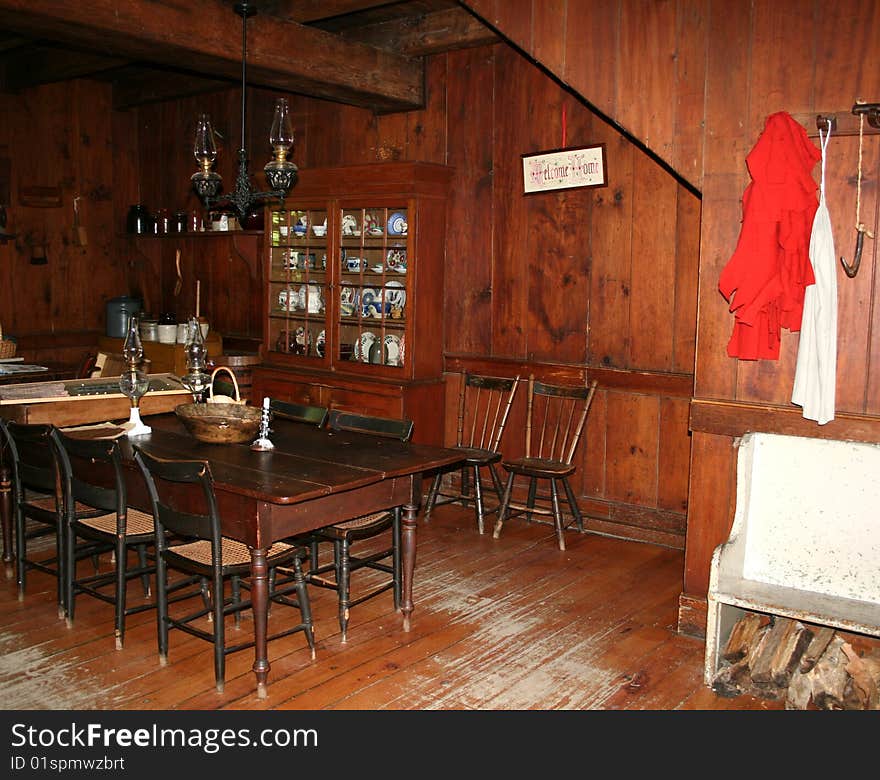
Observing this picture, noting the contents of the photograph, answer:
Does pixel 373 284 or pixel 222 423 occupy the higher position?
pixel 373 284

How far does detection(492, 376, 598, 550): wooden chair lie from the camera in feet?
16.4

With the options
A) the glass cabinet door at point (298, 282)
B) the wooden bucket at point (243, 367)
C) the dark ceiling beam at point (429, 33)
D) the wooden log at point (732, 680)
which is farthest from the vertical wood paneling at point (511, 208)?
the wooden log at point (732, 680)

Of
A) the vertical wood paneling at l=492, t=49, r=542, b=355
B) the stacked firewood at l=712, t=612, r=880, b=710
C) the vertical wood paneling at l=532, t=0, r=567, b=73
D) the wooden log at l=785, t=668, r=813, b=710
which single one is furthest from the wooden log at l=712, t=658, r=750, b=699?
the vertical wood paneling at l=492, t=49, r=542, b=355

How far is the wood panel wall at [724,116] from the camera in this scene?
3.29 m

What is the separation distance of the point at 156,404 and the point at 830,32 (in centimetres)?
343

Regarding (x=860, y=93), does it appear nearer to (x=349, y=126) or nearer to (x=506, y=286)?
(x=506, y=286)

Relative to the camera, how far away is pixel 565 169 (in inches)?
205

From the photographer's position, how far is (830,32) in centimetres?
329

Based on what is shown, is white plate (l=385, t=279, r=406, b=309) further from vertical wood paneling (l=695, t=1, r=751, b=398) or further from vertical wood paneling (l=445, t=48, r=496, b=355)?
vertical wood paneling (l=695, t=1, r=751, b=398)

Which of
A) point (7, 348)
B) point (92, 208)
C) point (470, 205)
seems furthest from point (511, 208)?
point (92, 208)

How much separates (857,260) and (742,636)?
1416 mm

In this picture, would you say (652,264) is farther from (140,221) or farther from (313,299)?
(140,221)
